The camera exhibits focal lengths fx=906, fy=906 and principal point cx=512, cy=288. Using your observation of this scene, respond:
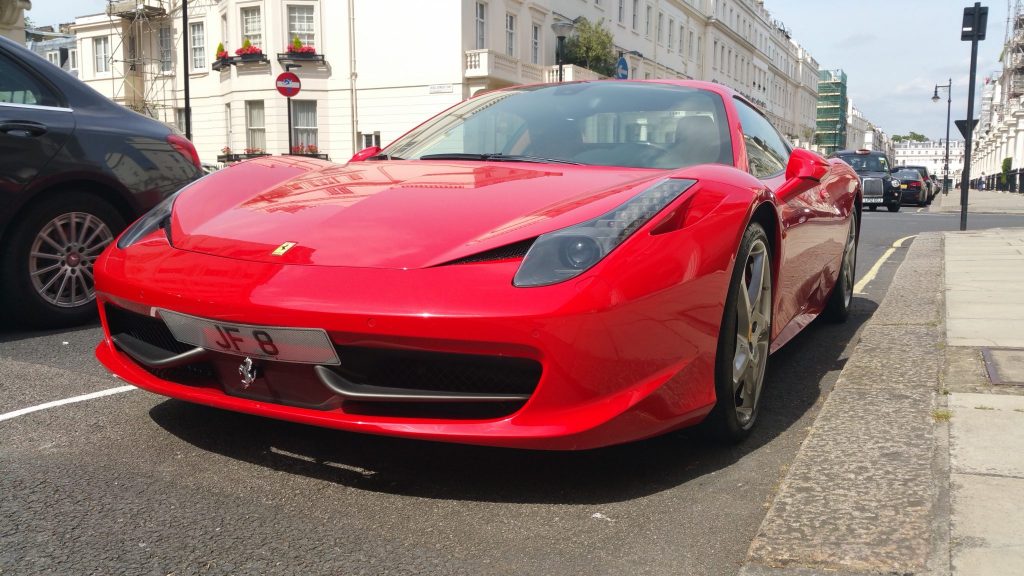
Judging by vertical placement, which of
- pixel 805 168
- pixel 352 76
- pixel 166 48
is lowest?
pixel 805 168

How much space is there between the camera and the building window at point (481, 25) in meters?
31.6

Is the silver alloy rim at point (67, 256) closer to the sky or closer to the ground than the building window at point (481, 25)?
closer to the ground

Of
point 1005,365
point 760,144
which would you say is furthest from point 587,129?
point 1005,365

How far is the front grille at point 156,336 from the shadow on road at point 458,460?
245 mm

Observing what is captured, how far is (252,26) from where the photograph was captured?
104 ft

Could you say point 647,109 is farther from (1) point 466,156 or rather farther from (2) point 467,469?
(2) point 467,469

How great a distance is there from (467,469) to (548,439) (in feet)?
1.46

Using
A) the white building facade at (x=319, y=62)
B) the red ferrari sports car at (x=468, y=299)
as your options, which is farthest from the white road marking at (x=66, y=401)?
the white building facade at (x=319, y=62)

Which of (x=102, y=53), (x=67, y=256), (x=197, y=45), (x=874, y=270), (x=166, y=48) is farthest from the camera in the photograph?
(x=102, y=53)

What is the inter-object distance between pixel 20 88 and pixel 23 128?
249 mm

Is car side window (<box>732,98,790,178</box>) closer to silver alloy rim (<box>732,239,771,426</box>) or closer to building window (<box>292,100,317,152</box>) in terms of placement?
silver alloy rim (<box>732,239,771,426</box>)

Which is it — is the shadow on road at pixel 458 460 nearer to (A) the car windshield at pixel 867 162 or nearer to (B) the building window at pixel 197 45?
(A) the car windshield at pixel 867 162

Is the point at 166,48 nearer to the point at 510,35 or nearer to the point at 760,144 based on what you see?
the point at 510,35

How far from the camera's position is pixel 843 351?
439cm
